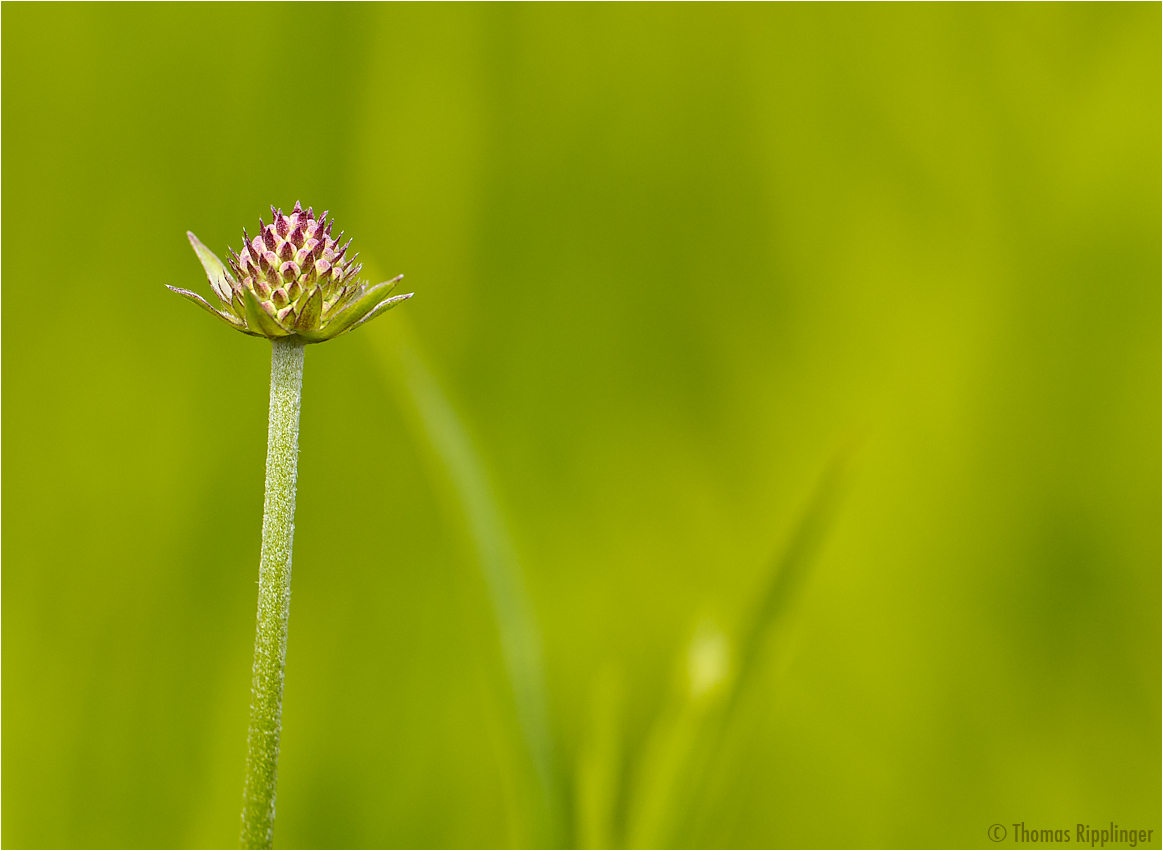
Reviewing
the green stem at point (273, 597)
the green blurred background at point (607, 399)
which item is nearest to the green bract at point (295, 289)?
the green stem at point (273, 597)

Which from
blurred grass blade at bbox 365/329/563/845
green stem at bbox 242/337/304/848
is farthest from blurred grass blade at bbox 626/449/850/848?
green stem at bbox 242/337/304/848

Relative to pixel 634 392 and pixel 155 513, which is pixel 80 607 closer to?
pixel 155 513

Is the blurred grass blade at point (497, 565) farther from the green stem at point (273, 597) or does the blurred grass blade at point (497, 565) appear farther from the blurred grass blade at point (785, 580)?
the green stem at point (273, 597)

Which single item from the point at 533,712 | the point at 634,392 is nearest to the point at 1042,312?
the point at 634,392

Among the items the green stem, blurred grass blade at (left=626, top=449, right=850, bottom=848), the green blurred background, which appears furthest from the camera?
the green blurred background

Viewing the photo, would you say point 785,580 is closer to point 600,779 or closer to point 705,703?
point 705,703

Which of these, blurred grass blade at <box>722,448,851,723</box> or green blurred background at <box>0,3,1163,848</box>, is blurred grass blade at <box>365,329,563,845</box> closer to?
blurred grass blade at <box>722,448,851,723</box>
